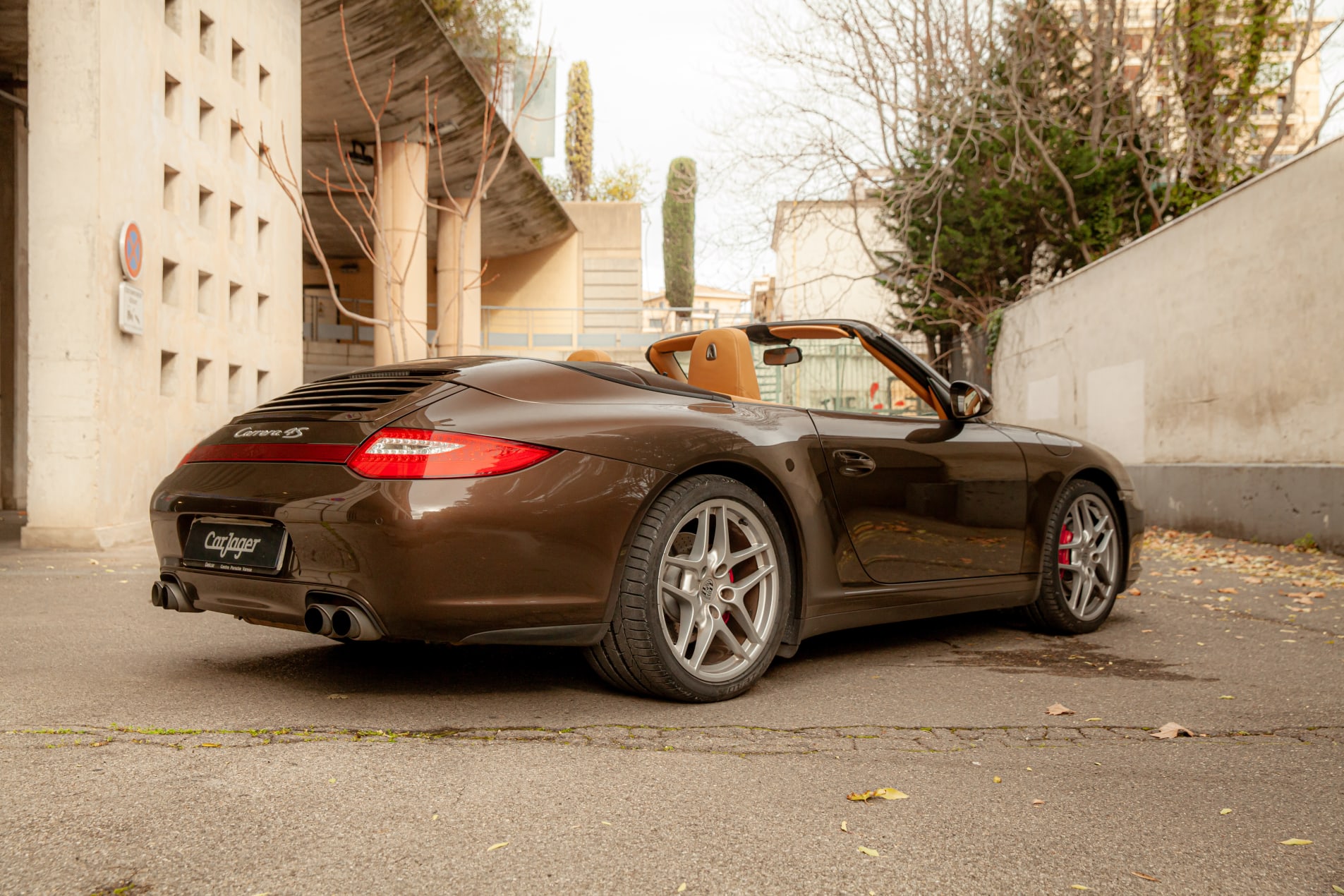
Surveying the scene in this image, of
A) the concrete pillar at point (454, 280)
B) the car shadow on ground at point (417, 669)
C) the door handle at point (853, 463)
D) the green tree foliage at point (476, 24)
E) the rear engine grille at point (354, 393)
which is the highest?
the green tree foliage at point (476, 24)

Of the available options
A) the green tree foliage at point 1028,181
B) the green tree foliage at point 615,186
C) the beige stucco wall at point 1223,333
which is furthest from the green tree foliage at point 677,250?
the beige stucco wall at point 1223,333

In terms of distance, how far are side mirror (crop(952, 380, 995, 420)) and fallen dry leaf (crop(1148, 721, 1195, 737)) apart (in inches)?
64.6

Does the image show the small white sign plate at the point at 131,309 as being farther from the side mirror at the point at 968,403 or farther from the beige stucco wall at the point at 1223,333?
the beige stucco wall at the point at 1223,333

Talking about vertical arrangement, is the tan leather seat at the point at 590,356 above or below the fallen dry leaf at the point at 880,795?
above

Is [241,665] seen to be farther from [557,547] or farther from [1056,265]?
[1056,265]

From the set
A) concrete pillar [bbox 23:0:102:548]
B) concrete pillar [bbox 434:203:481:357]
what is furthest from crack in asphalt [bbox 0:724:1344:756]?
concrete pillar [bbox 434:203:481:357]

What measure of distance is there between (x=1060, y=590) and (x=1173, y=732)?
72.0 inches

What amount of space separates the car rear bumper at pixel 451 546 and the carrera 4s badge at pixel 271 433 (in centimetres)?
11

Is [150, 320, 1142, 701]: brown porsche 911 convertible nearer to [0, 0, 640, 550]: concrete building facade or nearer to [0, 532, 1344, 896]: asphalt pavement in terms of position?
[0, 532, 1344, 896]: asphalt pavement

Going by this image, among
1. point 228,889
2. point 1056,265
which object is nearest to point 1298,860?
point 228,889

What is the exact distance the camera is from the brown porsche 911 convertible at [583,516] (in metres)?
3.15

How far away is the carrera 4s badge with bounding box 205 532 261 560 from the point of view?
340cm

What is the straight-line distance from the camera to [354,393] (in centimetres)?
353

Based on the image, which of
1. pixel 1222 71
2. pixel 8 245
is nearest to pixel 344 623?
pixel 8 245
